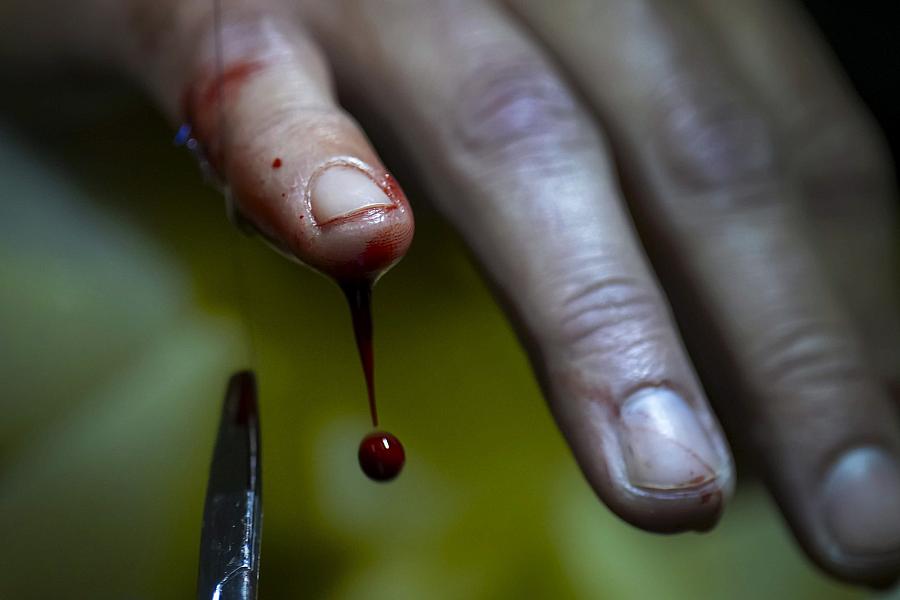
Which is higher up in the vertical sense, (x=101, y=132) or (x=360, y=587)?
(x=101, y=132)

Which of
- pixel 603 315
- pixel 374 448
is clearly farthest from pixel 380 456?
pixel 603 315

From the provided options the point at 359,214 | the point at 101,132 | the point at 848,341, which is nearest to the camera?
the point at 359,214

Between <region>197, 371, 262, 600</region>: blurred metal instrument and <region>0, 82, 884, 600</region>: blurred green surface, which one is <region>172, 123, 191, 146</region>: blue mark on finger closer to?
<region>0, 82, 884, 600</region>: blurred green surface

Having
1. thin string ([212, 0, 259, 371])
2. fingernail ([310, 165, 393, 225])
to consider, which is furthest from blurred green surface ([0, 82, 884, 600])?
fingernail ([310, 165, 393, 225])

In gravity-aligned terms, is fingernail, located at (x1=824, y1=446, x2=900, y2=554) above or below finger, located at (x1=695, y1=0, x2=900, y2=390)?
below

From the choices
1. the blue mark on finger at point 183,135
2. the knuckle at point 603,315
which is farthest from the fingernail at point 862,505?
the blue mark on finger at point 183,135

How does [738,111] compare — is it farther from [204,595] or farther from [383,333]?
[204,595]

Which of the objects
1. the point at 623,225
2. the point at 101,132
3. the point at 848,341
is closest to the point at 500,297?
the point at 623,225

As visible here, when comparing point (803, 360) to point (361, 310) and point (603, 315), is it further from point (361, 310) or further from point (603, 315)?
point (361, 310)
